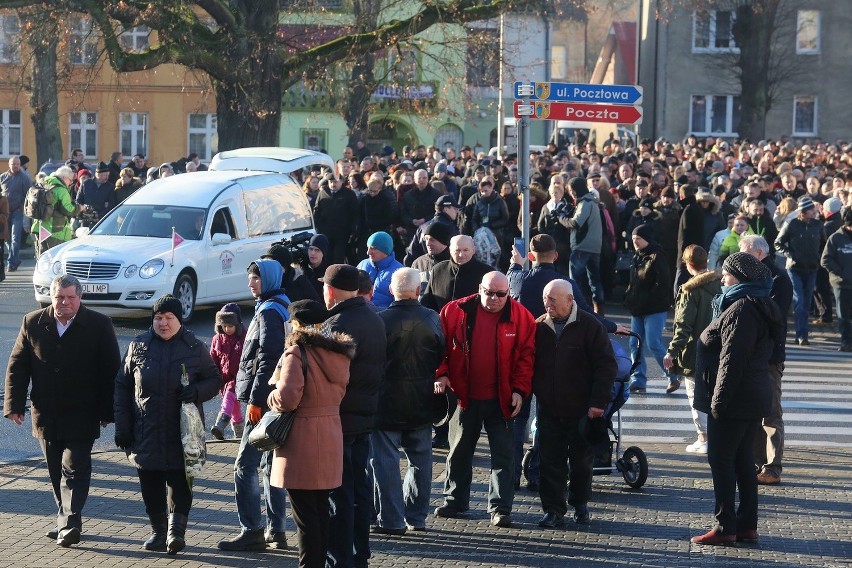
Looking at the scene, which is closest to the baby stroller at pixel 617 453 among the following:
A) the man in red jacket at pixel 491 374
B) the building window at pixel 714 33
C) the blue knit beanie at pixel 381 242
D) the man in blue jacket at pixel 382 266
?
the man in red jacket at pixel 491 374

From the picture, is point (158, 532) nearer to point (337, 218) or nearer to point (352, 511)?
point (352, 511)

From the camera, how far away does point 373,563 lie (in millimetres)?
8219

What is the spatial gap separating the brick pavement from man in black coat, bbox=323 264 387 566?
433 mm

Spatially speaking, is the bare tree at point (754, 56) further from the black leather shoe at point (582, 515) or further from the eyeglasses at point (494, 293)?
the black leather shoe at point (582, 515)

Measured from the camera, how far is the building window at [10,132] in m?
58.7

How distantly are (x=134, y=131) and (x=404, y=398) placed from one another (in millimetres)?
51080

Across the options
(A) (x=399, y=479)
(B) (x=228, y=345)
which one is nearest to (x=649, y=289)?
(B) (x=228, y=345)

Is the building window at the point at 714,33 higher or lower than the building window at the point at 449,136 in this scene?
higher

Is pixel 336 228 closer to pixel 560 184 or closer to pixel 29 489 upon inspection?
pixel 560 184

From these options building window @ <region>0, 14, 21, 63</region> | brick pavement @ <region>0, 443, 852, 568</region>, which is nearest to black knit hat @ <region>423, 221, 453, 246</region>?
brick pavement @ <region>0, 443, 852, 568</region>

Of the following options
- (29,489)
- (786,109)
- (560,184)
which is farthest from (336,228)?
(786,109)

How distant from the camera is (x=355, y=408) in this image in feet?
26.2

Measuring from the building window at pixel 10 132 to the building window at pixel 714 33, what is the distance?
28864mm

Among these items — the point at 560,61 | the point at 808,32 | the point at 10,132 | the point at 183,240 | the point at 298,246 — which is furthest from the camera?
the point at 560,61
